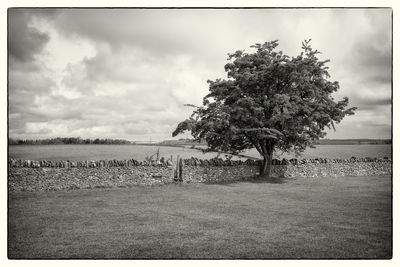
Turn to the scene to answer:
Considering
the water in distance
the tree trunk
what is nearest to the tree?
the tree trunk

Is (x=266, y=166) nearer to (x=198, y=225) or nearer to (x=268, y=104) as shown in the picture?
(x=268, y=104)

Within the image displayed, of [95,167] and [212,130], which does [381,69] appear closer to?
[212,130]

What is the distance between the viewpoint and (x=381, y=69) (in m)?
10.6

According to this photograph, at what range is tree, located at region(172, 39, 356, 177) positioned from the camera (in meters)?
20.3

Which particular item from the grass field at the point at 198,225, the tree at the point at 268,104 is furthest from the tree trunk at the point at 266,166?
the grass field at the point at 198,225

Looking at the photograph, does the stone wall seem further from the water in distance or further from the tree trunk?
the water in distance

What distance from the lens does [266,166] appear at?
2267 centimetres

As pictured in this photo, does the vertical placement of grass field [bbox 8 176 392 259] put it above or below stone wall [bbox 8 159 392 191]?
below

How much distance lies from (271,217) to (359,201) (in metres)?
5.04

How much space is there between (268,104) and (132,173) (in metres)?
9.13

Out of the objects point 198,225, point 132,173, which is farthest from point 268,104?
point 198,225

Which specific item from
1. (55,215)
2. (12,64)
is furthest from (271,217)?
(12,64)

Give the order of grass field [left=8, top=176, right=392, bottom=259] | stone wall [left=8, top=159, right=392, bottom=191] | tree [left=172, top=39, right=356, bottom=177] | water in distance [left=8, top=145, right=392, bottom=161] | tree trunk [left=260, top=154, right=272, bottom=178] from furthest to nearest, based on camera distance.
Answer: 1. tree trunk [left=260, top=154, right=272, bottom=178]
2. tree [left=172, top=39, right=356, bottom=177]
3. stone wall [left=8, top=159, right=392, bottom=191]
4. water in distance [left=8, top=145, right=392, bottom=161]
5. grass field [left=8, top=176, right=392, bottom=259]

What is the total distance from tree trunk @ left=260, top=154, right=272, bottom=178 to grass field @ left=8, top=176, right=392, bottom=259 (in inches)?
264
